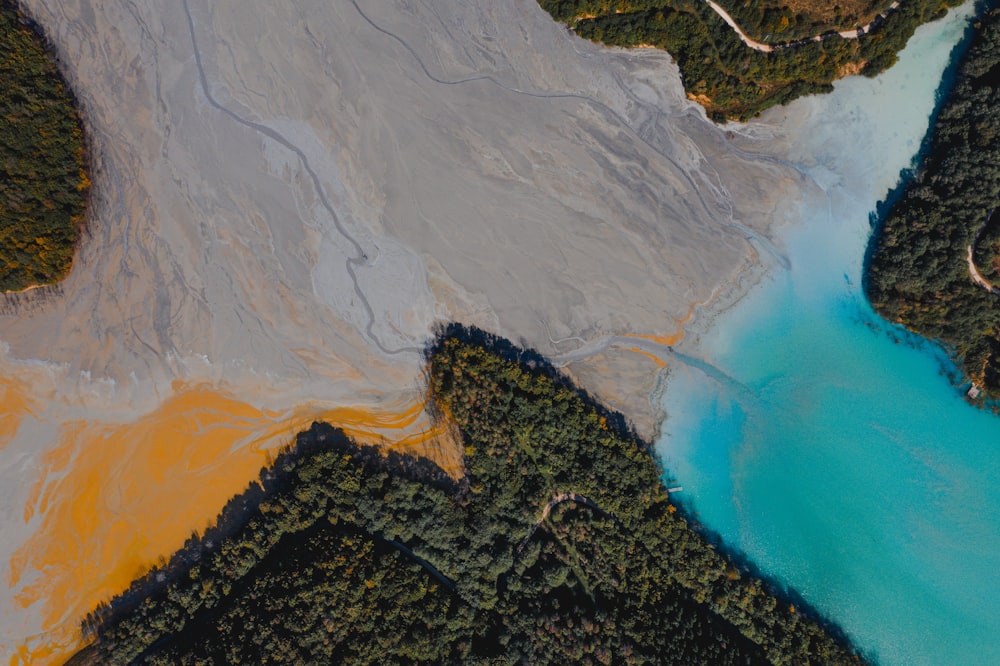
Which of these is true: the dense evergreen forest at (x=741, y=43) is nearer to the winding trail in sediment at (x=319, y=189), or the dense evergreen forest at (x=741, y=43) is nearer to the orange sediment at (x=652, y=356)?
the orange sediment at (x=652, y=356)

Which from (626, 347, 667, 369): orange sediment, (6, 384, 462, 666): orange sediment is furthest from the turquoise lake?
(6, 384, 462, 666): orange sediment

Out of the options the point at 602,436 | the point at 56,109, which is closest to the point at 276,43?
the point at 56,109

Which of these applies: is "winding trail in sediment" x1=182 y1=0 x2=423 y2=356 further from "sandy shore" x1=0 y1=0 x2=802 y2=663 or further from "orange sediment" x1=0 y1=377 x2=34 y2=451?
"orange sediment" x1=0 y1=377 x2=34 y2=451

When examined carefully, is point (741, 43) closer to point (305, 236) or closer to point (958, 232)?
point (958, 232)

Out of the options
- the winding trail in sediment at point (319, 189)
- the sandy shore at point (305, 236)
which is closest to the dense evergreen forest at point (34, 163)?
the sandy shore at point (305, 236)

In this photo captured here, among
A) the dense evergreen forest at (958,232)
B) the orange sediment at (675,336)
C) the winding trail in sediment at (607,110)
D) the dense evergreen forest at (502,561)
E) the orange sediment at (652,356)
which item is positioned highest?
the dense evergreen forest at (958,232)

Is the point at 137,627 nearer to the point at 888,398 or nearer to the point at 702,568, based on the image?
the point at 702,568

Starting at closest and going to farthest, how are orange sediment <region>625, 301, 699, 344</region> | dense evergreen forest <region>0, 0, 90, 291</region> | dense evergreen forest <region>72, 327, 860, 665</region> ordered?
dense evergreen forest <region>0, 0, 90, 291</region> → dense evergreen forest <region>72, 327, 860, 665</region> → orange sediment <region>625, 301, 699, 344</region>
